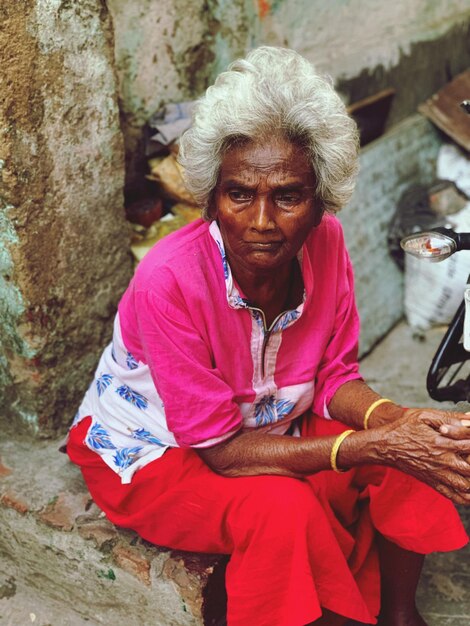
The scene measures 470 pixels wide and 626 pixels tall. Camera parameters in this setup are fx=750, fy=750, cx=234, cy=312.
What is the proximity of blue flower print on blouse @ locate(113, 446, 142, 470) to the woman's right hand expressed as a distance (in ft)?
2.33

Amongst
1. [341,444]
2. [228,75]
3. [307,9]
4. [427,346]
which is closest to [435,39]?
[307,9]

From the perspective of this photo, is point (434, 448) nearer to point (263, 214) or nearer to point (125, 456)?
point (263, 214)

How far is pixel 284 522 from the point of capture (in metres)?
1.88

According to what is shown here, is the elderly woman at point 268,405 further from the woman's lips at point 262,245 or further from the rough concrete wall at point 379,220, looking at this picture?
the rough concrete wall at point 379,220

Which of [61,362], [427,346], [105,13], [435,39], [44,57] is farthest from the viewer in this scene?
[435,39]

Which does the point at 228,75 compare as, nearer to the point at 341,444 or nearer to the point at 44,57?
the point at 44,57

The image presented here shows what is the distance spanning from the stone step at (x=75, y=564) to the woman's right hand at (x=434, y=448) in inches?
25.0

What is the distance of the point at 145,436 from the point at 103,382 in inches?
9.3

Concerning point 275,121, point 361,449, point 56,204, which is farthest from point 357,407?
point 56,204

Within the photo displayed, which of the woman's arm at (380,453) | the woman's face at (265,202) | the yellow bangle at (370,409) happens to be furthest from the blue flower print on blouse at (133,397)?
the yellow bangle at (370,409)

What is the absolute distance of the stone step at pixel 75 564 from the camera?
84.6 inches

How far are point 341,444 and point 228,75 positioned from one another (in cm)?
99

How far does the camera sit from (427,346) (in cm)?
388

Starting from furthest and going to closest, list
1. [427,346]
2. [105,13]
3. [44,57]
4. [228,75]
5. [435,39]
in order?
[435,39] < [427,346] < [105,13] < [44,57] < [228,75]
